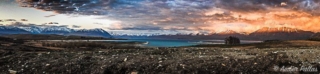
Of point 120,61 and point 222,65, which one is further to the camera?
point 120,61

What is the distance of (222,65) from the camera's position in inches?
671

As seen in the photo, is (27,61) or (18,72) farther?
(27,61)

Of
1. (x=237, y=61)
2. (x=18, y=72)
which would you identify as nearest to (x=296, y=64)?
(x=237, y=61)

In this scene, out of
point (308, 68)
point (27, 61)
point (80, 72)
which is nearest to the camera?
point (308, 68)

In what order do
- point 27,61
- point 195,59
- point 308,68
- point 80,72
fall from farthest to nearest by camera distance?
point 27,61 < point 195,59 < point 80,72 < point 308,68

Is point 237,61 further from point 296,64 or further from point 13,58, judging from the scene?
point 13,58

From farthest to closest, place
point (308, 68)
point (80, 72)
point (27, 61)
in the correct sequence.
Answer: point (27, 61), point (80, 72), point (308, 68)

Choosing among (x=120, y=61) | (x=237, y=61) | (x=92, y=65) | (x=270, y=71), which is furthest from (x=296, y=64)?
(x=92, y=65)

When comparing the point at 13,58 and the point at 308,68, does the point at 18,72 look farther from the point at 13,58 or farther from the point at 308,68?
the point at 308,68

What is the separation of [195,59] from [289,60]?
517cm

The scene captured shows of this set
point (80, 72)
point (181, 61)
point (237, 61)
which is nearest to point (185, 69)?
point (181, 61)

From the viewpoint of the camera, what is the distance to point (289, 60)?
57.8ft

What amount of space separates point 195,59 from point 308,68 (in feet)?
19.6

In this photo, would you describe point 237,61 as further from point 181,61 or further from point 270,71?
point 181,61
